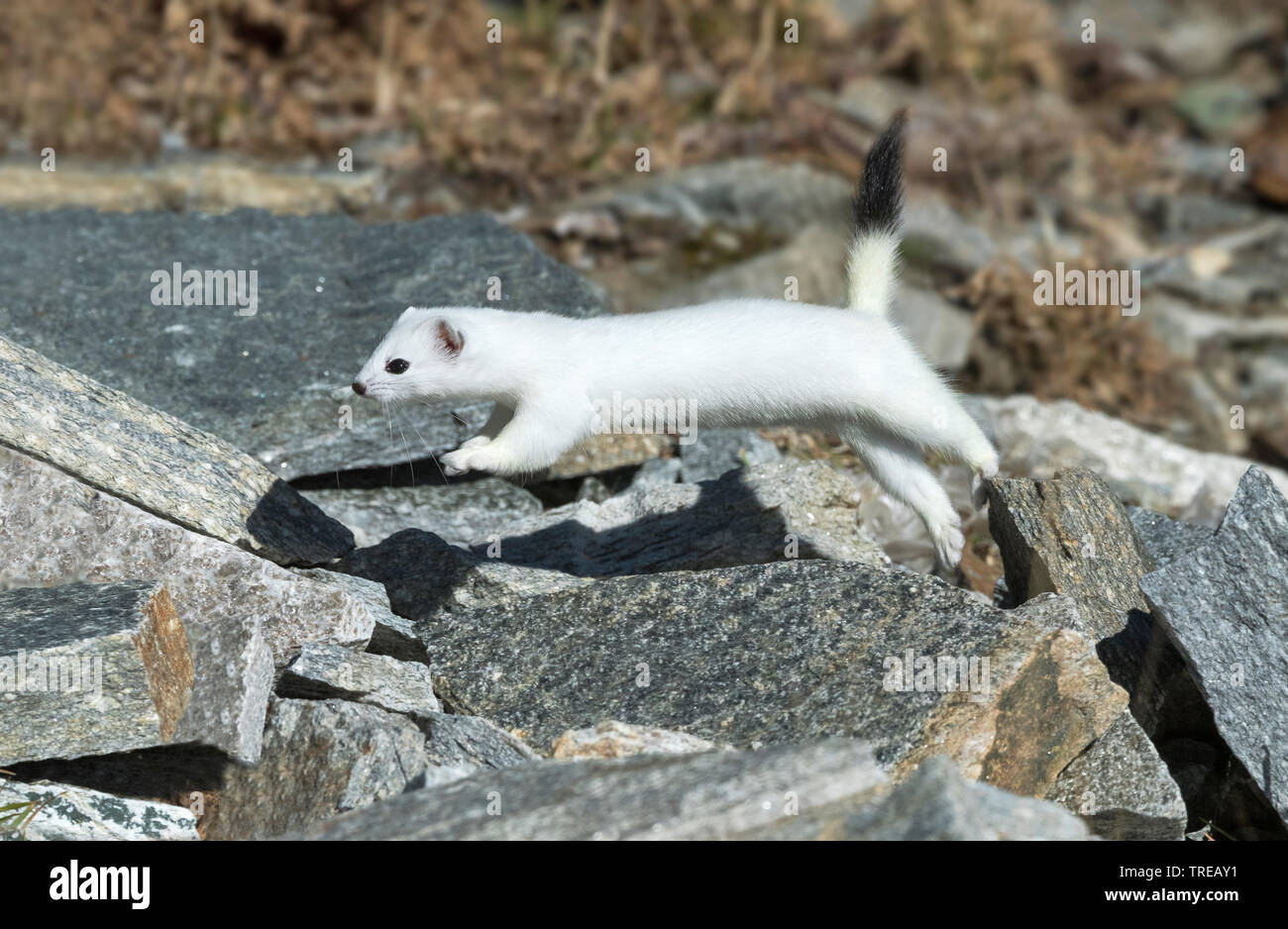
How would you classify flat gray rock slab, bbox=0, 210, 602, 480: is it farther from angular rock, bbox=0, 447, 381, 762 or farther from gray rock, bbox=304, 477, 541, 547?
angular rock, bbox=0, 447, 381, 762

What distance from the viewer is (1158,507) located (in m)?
7.34

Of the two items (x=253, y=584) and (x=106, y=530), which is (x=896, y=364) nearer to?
(x=253, y=584)

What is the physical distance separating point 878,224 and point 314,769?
9.82 feet

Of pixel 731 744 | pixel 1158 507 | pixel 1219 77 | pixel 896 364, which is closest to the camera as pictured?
pixel 731 744

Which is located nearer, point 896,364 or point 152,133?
point 896,364

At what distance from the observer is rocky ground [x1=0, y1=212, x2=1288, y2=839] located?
3510 mm

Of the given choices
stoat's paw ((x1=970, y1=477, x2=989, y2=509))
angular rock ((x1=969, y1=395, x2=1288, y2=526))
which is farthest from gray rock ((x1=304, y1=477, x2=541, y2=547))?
angular rock ((x1=969, y1=395, x2=1288, y2=526))

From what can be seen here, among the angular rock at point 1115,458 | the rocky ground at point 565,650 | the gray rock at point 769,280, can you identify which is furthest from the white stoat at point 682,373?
the gray rock at point 769,280

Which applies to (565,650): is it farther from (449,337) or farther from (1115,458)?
(1115,458)

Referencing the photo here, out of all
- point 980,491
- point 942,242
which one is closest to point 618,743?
point 980,491

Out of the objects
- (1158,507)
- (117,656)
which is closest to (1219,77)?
(1158,507)

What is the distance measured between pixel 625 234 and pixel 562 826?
23.9ft

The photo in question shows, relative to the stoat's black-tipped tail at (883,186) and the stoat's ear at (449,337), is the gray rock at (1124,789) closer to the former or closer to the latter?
the stoat's black-tipped tail at (883,186)

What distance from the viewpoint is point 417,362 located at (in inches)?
185
